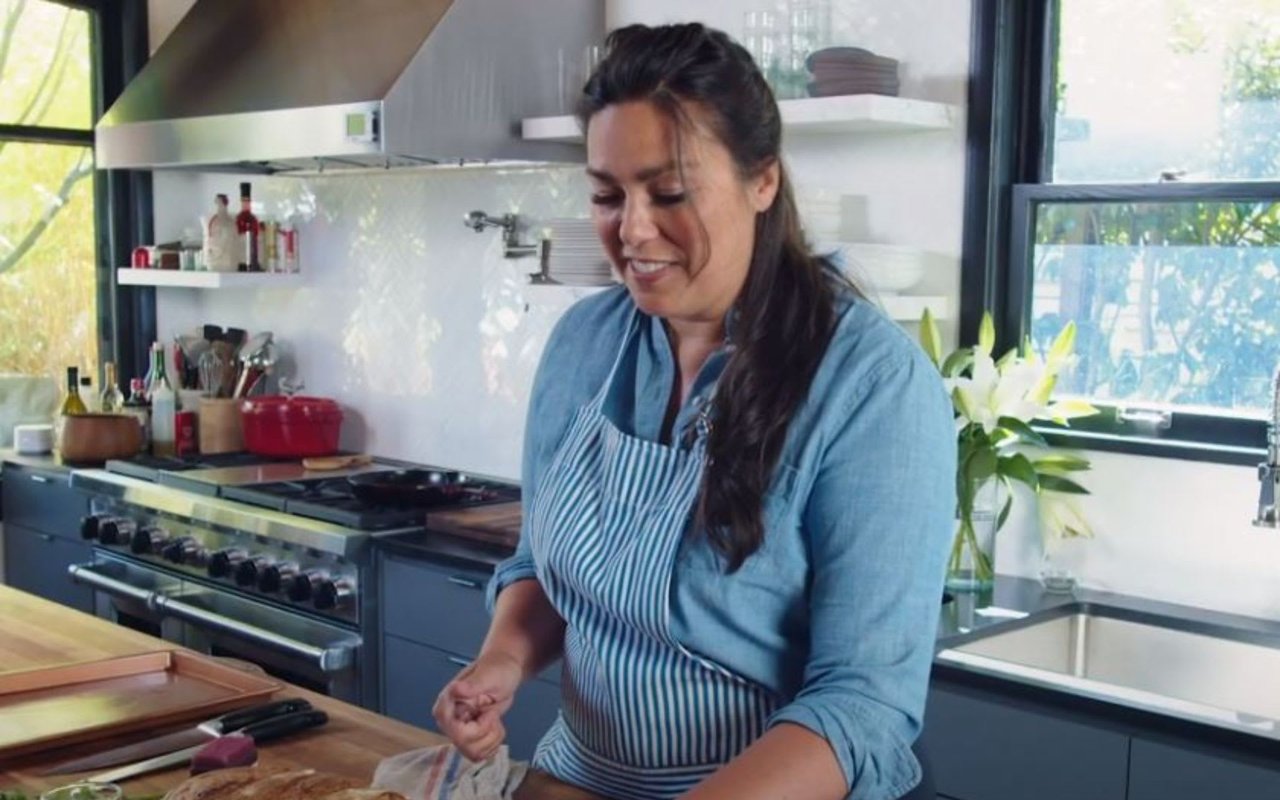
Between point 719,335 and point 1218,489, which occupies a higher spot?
point 719,335

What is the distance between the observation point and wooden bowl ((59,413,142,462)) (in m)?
4.41

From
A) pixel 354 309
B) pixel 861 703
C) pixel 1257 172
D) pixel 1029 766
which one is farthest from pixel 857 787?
pixel 354 309

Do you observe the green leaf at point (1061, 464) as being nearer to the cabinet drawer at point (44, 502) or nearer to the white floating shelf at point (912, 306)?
the white floating shelf at point (912, 306)

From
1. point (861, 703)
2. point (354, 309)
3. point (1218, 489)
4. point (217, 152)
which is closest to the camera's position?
point (861, 703)

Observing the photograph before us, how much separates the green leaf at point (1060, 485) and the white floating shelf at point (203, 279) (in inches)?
106

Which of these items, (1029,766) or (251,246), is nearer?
(1029,766)

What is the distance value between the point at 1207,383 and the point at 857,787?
1688mm

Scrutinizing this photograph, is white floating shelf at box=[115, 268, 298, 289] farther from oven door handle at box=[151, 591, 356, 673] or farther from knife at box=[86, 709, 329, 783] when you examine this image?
knife at box=[86, 709, 329, 783]

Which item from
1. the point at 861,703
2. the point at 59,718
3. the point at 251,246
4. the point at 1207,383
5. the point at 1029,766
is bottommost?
the point at 1029,766

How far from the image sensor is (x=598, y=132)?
1477mm

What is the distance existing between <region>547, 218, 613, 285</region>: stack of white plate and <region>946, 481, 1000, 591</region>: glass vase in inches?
37.3

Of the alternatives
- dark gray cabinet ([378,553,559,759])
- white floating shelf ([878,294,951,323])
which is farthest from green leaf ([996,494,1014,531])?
dark gray cabinet ([378,553,559,759])

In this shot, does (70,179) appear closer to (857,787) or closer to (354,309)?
(354,309)

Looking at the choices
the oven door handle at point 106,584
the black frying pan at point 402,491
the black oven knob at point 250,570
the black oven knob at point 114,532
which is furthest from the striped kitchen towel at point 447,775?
the black oven knob at point 114,532
